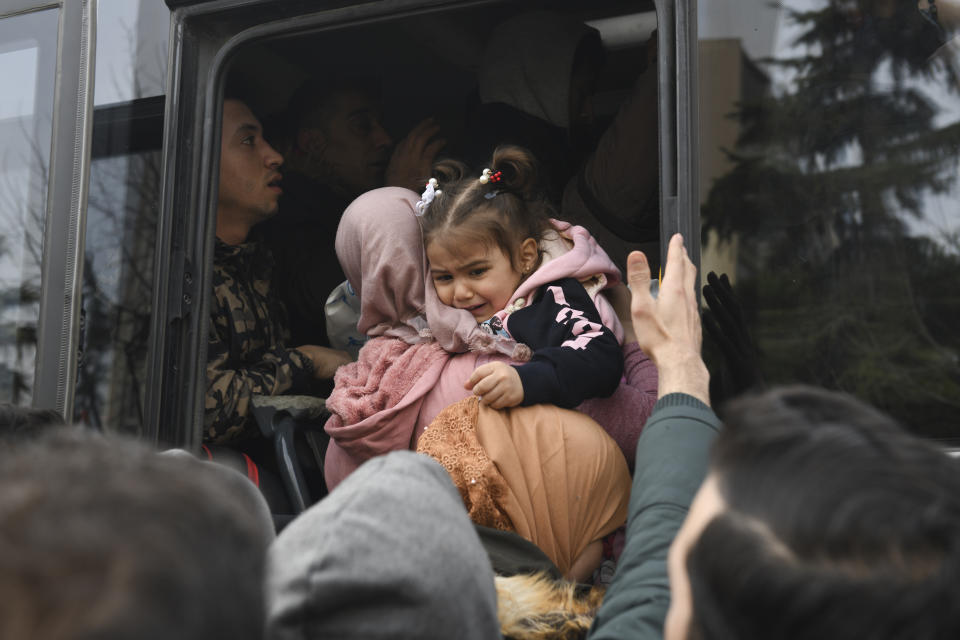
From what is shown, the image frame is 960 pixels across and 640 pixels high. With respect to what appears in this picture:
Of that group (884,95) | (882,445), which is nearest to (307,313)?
(884,95)

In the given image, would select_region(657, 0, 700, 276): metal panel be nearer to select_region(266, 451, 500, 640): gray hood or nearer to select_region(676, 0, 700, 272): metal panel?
select_region(676, 0, 700, 272): metal panel

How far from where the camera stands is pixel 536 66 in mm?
3270

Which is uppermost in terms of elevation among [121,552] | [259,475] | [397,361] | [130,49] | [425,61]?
[425,61]

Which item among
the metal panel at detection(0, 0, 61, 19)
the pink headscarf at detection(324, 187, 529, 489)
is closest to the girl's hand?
the pink headscarf at detection(324, 187, 529, 489)

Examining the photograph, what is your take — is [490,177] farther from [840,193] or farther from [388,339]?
[840,193]

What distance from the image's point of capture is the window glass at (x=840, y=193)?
1.77 m

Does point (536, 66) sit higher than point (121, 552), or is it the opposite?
point (536, 66)

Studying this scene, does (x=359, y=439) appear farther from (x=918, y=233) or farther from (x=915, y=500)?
(x=915, y=500)

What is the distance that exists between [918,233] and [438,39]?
230 cm

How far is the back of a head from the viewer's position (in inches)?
19.9

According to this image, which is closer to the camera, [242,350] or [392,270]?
[392,270]

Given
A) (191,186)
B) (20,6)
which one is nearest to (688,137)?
(191,186)

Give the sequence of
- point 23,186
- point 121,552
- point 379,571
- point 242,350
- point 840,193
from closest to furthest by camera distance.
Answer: point 121,552 → point 379,571 → point 840,193 → point 23,186 → point 242,350

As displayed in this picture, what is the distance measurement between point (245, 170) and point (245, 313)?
57 cm
